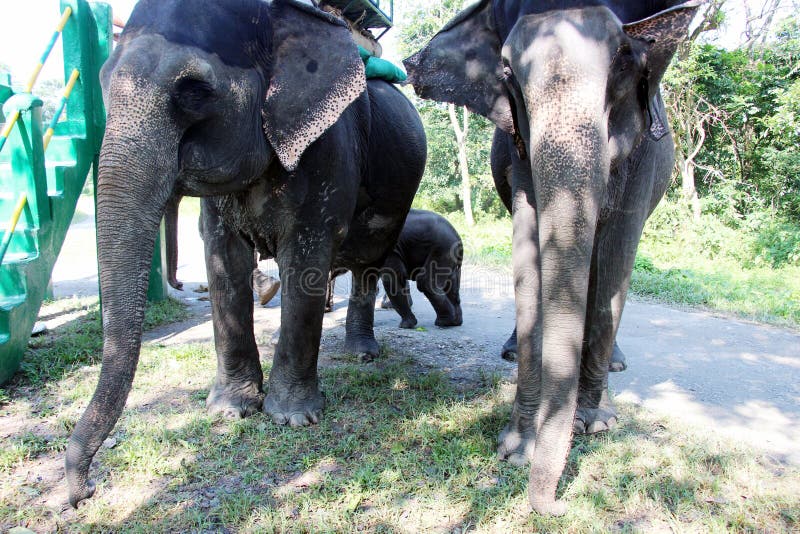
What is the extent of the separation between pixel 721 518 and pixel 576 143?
1750 millimetres

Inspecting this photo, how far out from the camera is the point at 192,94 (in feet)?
8.34

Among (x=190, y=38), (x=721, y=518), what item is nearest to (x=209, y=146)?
(x=190, y=38)

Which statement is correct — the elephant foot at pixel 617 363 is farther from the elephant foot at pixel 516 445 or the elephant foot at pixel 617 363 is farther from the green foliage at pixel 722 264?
the green foliage at pixel 722 264

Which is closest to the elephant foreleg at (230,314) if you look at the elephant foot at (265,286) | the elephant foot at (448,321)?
the elephant foot at (448,321)

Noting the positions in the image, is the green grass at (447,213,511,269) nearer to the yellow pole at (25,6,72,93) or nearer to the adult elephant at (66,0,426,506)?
the adult elephant at (66,0,426,506)

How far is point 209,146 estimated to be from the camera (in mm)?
2705

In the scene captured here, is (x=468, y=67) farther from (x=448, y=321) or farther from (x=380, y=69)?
(x=448, y=321)

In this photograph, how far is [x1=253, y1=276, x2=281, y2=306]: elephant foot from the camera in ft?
23.1

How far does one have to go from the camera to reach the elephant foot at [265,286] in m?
7.04

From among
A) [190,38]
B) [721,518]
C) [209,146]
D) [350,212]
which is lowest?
[721,518]

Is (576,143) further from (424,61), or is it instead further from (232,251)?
(232,251)

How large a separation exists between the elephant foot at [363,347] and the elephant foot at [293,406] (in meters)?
1.30

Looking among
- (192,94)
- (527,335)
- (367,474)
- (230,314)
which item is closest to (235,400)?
(230,314)

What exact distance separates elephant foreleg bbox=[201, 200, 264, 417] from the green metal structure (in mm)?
1540
